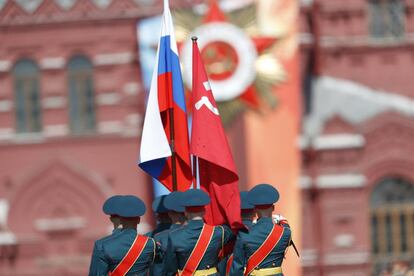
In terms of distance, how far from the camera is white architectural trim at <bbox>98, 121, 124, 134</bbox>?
84.2ft

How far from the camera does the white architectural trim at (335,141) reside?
80.1ft

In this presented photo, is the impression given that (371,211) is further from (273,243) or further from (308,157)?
(273,243)

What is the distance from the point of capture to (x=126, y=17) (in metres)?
25.7

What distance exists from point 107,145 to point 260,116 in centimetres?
348

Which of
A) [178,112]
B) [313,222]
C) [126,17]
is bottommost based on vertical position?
[313,222]

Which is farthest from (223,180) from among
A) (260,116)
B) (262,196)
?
(260,116)

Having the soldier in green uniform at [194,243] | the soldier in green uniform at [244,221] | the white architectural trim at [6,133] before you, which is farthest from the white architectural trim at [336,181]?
the soldier in green uniform at [194,243]

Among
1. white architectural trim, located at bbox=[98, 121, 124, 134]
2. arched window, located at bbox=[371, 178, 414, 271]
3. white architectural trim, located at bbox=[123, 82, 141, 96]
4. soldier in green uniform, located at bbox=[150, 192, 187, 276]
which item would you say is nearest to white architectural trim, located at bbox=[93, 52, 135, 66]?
white architectural trim, located at bbox=[123, 82, 141, 96]

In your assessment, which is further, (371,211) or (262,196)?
(371,211)

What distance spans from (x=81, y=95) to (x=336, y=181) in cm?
582

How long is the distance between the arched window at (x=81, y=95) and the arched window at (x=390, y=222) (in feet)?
20.7

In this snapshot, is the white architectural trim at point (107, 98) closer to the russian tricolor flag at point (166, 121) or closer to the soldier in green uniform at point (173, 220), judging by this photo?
the russian tricolor flag at point (166, 121)

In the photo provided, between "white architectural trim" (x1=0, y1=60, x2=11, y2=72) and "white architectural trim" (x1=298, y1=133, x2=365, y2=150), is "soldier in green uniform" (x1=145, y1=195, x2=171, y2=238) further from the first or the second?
"white architectural trim" (x1=0, y1=60, x2=11, y2=72)

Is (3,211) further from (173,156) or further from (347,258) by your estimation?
(173,156)
